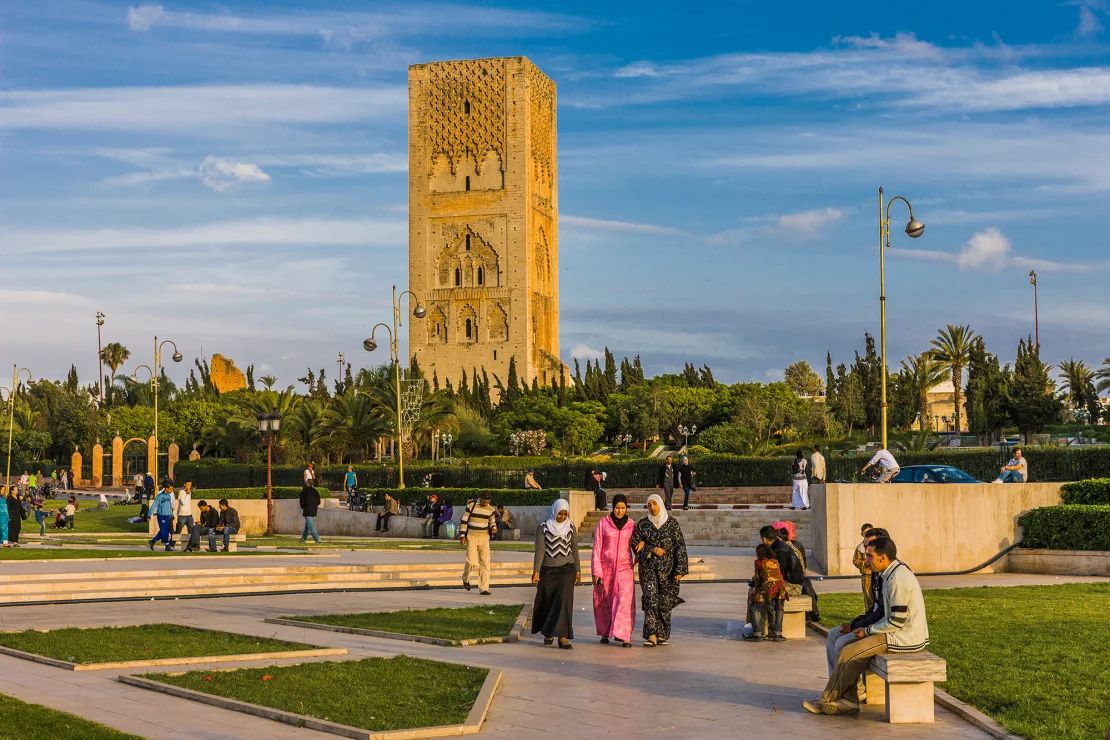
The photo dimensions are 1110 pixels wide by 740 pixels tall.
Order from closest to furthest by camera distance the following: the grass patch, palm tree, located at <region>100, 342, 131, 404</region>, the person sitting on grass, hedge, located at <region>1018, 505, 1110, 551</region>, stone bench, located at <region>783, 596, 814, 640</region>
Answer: stone bench, located at <region>783, 596, 814, 640</region> → hedge, located at <region>1018, 505, 1110, 551</region> → the grass patch → the person sitting on grass → palm tree, located at <region>100, 342, 131, 404</region>

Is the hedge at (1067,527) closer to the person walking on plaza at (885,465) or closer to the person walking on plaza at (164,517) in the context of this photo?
the person walking on plaza at (885,465)

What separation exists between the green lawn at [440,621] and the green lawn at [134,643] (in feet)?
4.75

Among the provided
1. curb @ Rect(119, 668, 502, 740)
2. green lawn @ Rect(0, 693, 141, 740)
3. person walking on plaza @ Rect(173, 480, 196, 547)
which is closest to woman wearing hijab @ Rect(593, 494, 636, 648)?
curb @ Rect(119, 668, 502, 740)

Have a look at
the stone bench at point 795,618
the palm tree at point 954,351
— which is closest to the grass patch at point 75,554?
the stone bench at point 795,618

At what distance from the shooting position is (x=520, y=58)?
89.9 meters

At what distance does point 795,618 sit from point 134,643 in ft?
19.6

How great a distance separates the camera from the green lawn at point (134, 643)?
463 inches

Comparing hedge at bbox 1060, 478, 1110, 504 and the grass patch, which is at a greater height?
hedge at bbox 1060, 478, 1110, 504

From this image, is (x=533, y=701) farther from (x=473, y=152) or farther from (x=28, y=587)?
(x=473, y=152)

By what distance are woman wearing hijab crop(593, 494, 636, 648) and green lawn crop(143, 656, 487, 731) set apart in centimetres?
236

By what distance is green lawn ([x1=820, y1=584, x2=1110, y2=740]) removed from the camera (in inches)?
357

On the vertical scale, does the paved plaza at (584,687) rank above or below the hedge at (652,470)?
below

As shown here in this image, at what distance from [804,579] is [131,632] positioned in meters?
6.42

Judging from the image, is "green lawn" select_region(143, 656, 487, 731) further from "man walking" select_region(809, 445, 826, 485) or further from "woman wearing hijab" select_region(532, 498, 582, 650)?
"man walking" select_region(809, 445, 826, 485)
